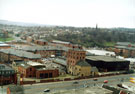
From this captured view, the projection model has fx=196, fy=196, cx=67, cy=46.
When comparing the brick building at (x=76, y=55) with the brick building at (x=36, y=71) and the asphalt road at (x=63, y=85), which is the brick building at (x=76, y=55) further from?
the asphalt road at (x=63, y=85)

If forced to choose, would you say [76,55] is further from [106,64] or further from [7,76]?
[7,76]

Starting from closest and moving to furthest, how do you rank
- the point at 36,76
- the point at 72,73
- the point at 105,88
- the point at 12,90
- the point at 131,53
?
the point at 12,90, the point at 105,88, the point at 36,76, the point at 72,73, the point at 131,53

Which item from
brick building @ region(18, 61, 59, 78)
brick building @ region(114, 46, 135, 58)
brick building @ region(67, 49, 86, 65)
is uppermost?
brick building @ region(67, 49, 86, 65)

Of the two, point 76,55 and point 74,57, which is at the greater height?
point 76,55

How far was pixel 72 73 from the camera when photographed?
44.7 m

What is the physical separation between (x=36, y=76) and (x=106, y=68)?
19.0 m

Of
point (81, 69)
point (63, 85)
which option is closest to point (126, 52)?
point (81, 69)

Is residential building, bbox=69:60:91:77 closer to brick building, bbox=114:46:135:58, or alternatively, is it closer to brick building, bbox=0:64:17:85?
brick building, bbox=0:64:17:85

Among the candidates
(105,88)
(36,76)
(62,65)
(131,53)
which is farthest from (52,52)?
Result: (105,88)

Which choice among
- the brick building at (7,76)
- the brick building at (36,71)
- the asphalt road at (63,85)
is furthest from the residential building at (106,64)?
the brick building at (7,76)

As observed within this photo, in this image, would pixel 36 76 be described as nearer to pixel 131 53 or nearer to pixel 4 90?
pixel 4 90

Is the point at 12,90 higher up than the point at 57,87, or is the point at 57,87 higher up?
the point at 12,90

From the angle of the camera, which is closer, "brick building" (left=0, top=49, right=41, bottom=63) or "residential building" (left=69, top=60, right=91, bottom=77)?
"residential building" (left=69, top=60, right=91, bottom=77)

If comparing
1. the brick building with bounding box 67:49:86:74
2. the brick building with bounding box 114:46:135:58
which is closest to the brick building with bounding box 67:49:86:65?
the brick building with bounding box 67:49:86:74
